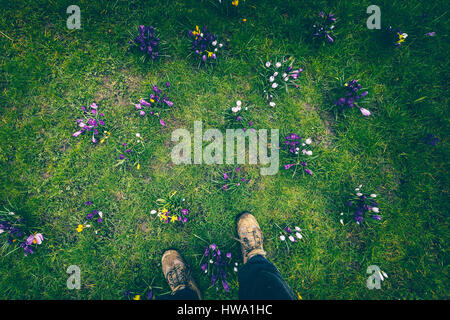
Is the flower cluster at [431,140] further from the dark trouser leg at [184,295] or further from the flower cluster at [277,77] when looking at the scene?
the dark trouser leg at [184,295]

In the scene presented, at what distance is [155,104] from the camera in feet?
12.8

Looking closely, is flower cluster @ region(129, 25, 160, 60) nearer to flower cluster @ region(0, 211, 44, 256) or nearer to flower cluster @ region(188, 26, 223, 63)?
flower cluster @ region(188, 26, 223, 63)

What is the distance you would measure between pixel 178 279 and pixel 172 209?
1097 mm

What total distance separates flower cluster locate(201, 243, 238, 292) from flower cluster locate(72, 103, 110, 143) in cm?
268

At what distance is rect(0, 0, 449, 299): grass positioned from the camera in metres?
3.83

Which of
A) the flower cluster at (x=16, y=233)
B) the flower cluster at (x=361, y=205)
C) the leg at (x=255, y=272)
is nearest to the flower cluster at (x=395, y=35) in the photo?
the flower cluster at (x=361, y=205)

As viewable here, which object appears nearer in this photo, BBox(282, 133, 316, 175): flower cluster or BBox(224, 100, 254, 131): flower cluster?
BBox(282, 133, 316, 175): flower cluster

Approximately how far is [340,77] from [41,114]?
5.41 metres

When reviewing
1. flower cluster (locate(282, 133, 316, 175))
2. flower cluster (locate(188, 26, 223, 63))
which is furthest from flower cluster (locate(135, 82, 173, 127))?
flower cluster (locate(282, 133, 316, 175))

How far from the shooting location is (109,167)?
12.8 ft

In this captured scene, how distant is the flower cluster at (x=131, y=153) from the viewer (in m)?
3.84

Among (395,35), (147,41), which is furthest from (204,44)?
(395,35)

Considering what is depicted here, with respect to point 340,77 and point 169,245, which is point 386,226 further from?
point 169,245
